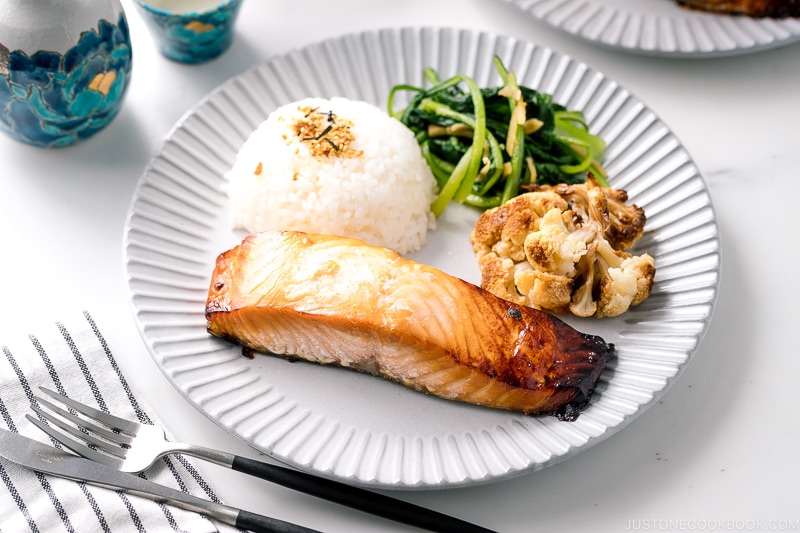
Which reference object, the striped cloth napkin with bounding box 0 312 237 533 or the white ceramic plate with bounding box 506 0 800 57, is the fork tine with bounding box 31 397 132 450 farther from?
the white ceramic plate with bounding box 506 0 800 57

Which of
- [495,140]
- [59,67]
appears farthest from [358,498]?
[59,67]

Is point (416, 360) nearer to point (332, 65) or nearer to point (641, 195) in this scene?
point (641, 195)

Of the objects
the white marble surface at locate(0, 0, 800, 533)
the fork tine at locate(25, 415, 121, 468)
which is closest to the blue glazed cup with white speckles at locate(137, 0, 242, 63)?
the white marble surface at locate(0, 0, 800, 533)

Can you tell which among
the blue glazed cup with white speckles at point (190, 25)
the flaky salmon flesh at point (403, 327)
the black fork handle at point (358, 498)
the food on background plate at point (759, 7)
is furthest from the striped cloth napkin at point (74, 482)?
the food on background plate at point (759, 7)

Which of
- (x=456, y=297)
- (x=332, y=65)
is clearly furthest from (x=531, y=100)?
(x=456, y=297)

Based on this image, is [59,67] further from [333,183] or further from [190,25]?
[333,183]

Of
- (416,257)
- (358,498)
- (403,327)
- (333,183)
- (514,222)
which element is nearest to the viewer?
(358,498)
